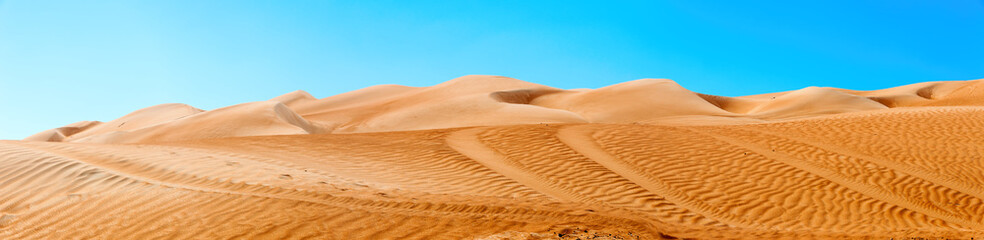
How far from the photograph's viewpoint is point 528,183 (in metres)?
10.1

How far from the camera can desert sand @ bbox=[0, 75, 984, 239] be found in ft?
22.3

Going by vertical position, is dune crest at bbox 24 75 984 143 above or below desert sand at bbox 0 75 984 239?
above

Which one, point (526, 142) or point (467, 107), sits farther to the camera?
point (467, 107)

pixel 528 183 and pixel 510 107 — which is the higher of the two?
pixel 510 107

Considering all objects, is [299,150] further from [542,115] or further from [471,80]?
[471,80]

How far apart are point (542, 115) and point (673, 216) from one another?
81.5 feet

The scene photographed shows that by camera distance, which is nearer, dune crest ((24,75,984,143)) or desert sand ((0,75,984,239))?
desert sand ((0,75,984,239))

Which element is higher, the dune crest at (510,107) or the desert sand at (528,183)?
the dune crest at (510,107)

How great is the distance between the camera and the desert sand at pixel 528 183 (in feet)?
22.3

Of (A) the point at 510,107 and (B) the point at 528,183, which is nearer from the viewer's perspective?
(B) the point at 528,183

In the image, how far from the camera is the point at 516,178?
10.5 metres

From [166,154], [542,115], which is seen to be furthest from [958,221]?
[542,115]

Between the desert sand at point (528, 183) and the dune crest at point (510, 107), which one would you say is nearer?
the desert sand at point (528, 183)

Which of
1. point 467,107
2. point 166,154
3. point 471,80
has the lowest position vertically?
point 166,154
